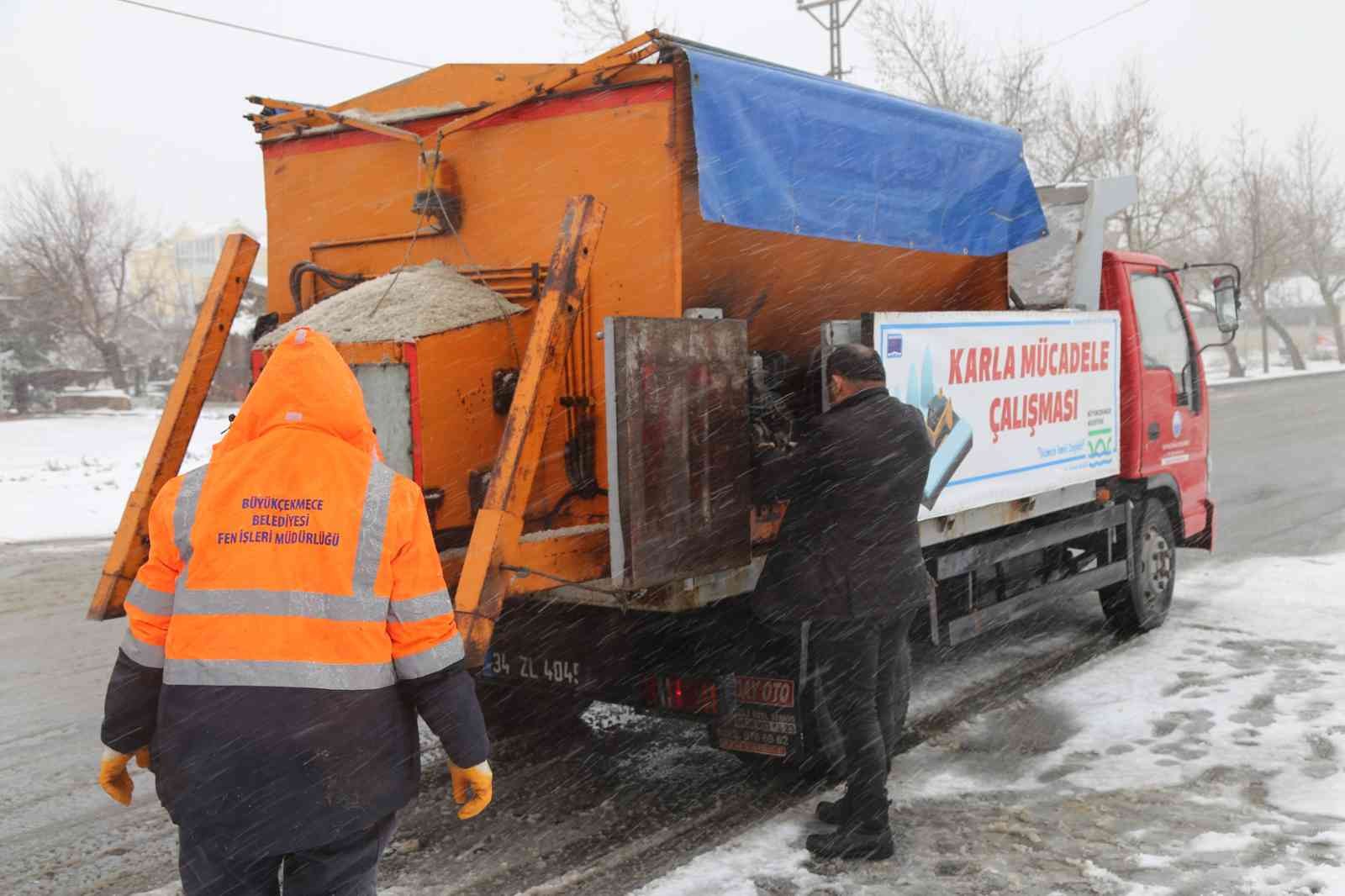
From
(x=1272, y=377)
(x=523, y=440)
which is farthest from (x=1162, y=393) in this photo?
(x=1272, y=377)

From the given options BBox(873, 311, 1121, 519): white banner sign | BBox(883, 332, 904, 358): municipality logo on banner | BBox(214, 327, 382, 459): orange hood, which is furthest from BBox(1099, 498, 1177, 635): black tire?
BBox(214, 327, 382, 459): orange hood

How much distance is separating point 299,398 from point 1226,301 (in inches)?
269

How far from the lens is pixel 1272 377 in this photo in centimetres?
4075

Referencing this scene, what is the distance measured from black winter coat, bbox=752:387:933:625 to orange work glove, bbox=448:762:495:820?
186 centimetres

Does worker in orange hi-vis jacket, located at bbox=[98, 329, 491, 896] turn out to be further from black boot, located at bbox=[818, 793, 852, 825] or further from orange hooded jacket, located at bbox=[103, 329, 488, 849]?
black boot, located at bbox=[818, 793, 852, 825]

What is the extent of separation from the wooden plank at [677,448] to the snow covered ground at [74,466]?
471 cm

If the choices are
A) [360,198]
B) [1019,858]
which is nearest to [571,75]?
[360,198]

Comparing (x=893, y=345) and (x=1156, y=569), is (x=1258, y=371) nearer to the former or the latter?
(x=1156, y=569)

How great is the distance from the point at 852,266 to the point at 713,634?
2.13 m

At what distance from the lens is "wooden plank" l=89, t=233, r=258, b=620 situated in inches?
171

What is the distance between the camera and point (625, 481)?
4.00m

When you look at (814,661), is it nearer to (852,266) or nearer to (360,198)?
(852,266)

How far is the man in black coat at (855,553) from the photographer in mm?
4277

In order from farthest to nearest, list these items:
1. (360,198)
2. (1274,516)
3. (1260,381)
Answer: (1260,381) < (1274,516) < (360,198)
